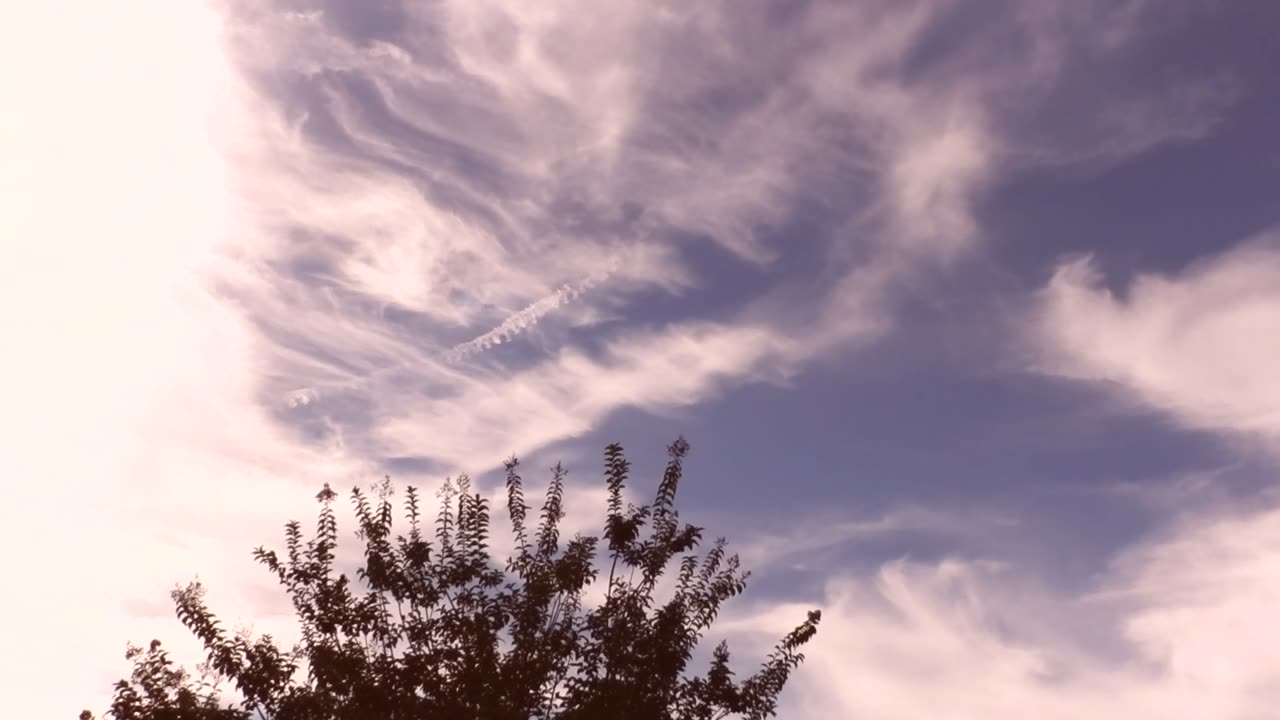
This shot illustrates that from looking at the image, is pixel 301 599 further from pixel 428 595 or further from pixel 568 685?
pixel 568 685

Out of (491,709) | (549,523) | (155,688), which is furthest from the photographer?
(549,523)

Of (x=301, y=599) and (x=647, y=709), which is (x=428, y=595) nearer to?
(x=301, y=599)

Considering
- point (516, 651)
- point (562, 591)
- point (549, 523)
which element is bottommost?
point (516, 651)

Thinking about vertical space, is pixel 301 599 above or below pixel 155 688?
above

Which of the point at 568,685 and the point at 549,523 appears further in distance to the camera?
the point at 549,523

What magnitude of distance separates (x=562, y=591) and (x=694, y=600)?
2.63 metres

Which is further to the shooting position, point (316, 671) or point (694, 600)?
point (694, 600)

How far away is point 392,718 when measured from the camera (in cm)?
1856

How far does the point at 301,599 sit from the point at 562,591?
510 cm

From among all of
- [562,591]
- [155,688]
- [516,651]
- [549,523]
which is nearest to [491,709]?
[516,651]

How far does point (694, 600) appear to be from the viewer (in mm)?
20656

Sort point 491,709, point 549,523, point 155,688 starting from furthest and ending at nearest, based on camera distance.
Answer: point 549,523 → point 155,688 → point 491,709

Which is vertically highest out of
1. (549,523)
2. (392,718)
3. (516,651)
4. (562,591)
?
(549,523)

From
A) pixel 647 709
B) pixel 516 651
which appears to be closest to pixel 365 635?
pixel 516 651
